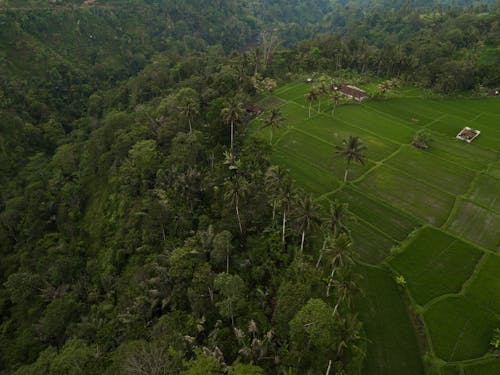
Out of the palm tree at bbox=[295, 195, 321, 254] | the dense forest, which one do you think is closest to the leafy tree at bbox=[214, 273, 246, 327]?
the dense forest

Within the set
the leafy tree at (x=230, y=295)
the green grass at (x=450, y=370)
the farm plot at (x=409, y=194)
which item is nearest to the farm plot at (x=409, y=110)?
the farm plot at (x=409, y=194)

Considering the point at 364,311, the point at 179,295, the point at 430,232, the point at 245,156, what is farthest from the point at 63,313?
the point at 430,232

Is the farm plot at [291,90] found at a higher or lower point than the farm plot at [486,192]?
higher

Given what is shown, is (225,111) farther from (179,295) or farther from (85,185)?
(85,185)

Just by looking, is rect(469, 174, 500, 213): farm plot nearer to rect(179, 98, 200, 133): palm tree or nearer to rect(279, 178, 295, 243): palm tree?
rect(279, 178, 295, 243): palm tree

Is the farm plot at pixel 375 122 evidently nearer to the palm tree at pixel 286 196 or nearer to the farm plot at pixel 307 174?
the farm plot at pixel 307 174

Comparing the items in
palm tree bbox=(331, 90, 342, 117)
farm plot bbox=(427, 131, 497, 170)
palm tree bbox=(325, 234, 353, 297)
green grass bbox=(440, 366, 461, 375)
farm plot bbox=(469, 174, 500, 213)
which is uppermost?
palm tree bbox=(325, 234, 353, 297)
